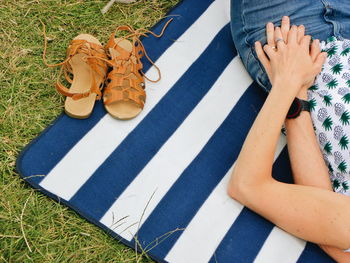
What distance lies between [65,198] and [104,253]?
10.2 inches

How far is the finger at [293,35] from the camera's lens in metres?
1.70

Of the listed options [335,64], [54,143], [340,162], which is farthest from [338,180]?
[54,143]

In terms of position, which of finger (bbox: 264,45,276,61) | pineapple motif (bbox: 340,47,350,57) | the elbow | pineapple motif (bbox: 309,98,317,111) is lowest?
the elbow

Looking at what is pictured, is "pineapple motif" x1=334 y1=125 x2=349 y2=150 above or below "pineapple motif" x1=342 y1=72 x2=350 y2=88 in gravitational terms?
below

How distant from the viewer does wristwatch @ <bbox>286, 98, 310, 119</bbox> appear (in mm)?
1606

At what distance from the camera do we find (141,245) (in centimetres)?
154

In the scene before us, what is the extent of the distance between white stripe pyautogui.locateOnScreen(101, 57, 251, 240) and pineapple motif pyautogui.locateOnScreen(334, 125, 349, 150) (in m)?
0.47

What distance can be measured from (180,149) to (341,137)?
63 centimetres

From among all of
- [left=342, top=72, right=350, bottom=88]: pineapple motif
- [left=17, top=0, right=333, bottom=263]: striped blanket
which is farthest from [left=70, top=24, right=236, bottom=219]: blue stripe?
[left=342, top=72, right=350, bottom=88]: pineapple motif

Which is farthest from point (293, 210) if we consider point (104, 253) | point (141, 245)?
point (104, 253)

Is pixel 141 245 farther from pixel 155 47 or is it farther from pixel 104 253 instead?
pixel 155 47

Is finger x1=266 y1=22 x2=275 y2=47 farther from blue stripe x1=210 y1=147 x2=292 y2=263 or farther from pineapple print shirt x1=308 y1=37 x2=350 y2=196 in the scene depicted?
blue stripe x1=210 y1=147 x2=292 y2=263

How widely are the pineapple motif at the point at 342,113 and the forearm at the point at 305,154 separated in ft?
0.40

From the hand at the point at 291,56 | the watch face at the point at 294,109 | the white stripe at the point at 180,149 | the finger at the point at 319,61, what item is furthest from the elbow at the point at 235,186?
the finger at the point at 319,61
